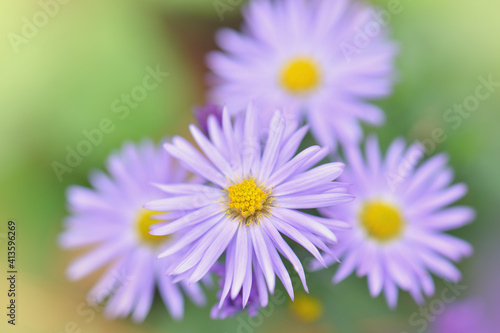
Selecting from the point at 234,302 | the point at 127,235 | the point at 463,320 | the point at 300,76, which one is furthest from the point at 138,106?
the point at 463,320

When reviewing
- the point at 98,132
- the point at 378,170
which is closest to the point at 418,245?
the point at 378,170

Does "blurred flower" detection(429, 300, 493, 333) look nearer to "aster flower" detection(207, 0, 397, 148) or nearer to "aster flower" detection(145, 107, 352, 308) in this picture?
"aster flower" detection(207, 0, 397, 148)

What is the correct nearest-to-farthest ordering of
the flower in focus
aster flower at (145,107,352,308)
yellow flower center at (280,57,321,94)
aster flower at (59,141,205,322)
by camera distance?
aster flower at (145,107,352,308) → the flower in focus → aster flower at (59,141,205,322) → yellow flower center at (280,57,321,94)

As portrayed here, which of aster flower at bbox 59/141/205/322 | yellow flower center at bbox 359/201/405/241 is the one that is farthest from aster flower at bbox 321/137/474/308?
aster flower at bbox 59/141/205/322

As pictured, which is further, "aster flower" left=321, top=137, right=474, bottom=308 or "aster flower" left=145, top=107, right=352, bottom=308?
"aster flower" left=321, top=137, right=474, bottom=308

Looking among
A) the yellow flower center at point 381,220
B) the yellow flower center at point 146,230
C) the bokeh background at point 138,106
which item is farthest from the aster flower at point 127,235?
the yellow flower center at point 381,220

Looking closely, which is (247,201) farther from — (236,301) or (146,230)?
(146,230)

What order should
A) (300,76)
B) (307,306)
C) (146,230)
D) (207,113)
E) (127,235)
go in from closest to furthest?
(207,113), (307,306), (146,230), (127,235), (300,76)
